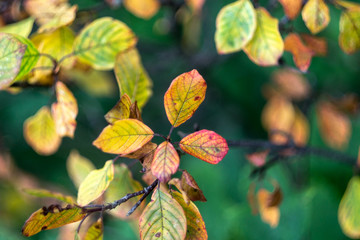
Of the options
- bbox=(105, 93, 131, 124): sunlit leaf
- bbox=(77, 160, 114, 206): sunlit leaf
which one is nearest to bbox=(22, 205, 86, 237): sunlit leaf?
bbox=(77, 160, 114, 206): sunlit leaf

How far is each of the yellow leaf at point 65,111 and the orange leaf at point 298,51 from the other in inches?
14.7

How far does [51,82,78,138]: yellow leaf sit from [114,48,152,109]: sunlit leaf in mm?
93

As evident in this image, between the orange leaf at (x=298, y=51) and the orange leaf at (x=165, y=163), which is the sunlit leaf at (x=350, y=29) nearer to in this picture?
the orange leaf at (x=298, y=51)

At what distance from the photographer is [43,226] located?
1.47 feet

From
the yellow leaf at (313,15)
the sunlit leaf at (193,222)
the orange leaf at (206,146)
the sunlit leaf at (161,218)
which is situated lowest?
the sunlit leaf at (193,222)

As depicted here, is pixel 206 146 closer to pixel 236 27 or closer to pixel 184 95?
pixel 184 95

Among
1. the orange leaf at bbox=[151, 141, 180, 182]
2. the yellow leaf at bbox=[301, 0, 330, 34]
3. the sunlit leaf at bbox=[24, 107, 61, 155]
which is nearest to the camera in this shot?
the orange leaf at bbox=[151, 141, 180, 182]

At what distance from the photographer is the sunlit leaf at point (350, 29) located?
0.56 meters

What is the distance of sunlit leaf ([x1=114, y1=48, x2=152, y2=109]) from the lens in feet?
1.84

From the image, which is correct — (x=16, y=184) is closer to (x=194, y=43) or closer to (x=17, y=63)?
(x=194, y=43)

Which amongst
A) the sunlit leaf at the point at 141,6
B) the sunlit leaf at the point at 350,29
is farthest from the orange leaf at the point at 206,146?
the sunlit leaf at the point at 141,6

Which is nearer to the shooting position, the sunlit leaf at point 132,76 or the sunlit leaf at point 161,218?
the sunlit leaf at point 161,218

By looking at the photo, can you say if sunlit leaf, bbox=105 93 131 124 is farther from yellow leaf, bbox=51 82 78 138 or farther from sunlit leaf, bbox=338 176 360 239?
sunlit leaf, bbox=338 176 360 239

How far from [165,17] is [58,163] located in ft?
2.96
